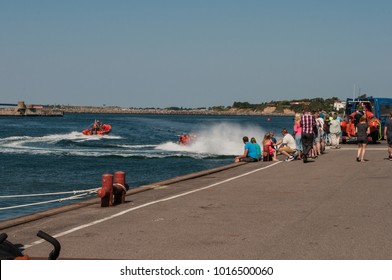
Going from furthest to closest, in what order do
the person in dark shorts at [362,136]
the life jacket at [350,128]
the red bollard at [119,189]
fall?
1. the life jacket at [350,128]
2. the person in dark shorts at [362,136]
3. the red bollard at [119,189]

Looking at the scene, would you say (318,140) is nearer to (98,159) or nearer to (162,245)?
(162,245)

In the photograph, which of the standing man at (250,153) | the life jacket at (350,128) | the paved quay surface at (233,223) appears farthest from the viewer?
the life jacket at (350,128)

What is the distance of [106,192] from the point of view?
13.6 m

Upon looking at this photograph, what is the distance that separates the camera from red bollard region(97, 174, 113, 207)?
44.6 feet

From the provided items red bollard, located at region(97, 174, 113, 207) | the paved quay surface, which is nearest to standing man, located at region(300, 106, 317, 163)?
the paved quay surface

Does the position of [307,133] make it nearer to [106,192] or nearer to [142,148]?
[106,192]

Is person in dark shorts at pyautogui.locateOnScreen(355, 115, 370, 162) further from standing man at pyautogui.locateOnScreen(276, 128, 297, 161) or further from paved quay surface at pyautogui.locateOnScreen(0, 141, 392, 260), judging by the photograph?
paved quay surface at pyautogui.locateOnScreen(0, 141, 392, 260)

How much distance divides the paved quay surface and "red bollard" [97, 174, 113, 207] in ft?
0.78

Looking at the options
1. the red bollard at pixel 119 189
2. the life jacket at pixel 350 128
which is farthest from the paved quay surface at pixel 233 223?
the life jacket at pixel 350 128

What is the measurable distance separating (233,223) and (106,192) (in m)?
3.14

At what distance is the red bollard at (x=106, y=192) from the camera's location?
44.6ft

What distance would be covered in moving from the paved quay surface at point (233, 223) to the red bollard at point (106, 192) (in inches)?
9.4

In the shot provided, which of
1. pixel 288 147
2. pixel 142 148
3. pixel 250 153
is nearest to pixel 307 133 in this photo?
pixel 288 147

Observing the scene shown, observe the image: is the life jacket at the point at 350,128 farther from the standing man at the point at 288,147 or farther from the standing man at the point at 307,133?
the standing man at the point at 307,133
